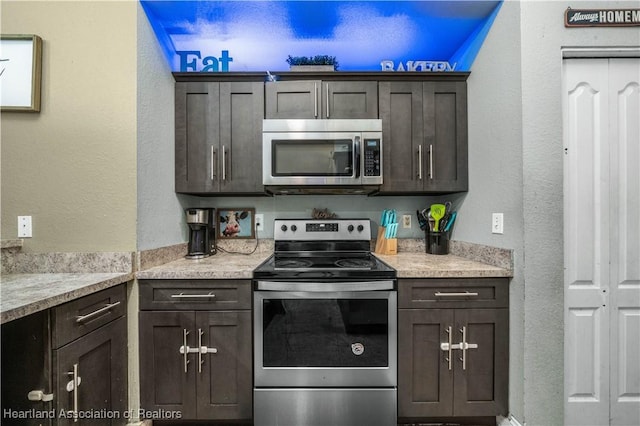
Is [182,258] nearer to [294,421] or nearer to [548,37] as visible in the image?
[294,421]

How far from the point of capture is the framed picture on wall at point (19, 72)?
4.62 ft

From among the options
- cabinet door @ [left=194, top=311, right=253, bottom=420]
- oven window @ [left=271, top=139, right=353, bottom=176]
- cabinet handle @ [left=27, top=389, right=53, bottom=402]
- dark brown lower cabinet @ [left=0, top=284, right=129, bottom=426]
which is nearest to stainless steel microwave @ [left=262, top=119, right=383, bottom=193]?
oven window @ [left=271, top=139, right=353, bottom=176]

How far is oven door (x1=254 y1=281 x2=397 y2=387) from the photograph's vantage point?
1500 millimetres

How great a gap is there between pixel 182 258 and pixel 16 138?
106 cm

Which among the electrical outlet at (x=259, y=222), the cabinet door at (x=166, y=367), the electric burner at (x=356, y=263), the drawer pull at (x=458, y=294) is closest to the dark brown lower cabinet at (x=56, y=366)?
the cabinet door at (x=166, y=367)

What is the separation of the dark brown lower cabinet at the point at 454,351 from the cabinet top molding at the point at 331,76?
4.45ft

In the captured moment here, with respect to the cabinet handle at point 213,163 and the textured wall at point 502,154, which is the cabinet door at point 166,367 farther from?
the textured wall at point 502,154

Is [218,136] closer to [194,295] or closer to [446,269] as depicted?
[194,295]

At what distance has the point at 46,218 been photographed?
147 centimetres

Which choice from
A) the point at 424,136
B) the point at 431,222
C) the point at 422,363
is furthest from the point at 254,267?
the point at 424,136

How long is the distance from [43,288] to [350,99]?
1901 mm

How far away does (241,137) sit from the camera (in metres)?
1.92

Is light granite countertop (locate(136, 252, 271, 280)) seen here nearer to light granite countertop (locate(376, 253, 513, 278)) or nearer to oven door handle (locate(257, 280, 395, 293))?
oven door handle (locate(257, 280, 395, 293))

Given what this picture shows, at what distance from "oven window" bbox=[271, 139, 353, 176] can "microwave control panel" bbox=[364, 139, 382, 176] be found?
10 centimetres
